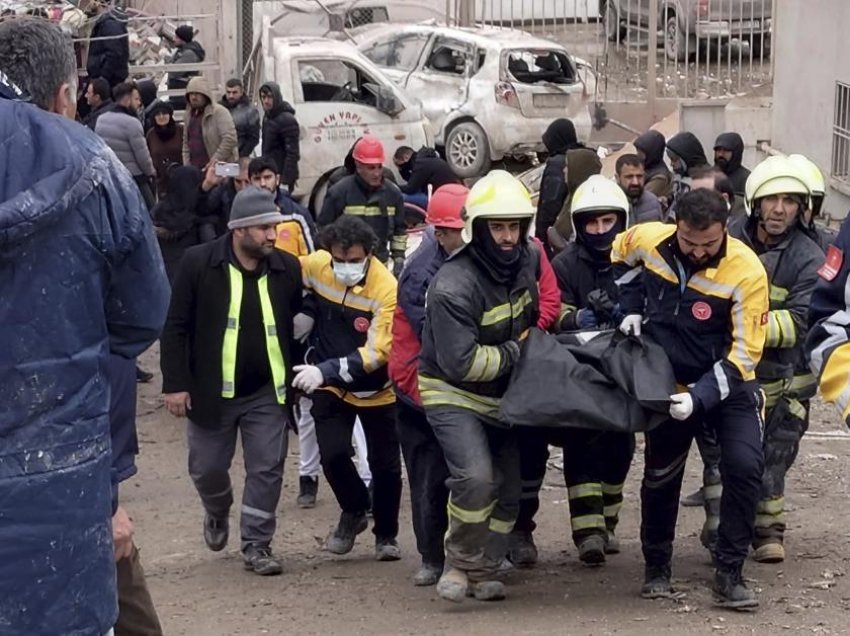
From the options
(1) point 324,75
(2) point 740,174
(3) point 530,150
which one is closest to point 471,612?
(2) point 740,174

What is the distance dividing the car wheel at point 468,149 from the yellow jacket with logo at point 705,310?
14.3 m

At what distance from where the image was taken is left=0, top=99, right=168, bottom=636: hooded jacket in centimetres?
382

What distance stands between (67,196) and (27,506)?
0.69m

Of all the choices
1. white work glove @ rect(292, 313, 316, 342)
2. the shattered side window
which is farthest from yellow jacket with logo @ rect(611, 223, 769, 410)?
the shattered side window

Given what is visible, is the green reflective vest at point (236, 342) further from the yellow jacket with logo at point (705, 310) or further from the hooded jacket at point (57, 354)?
the hooded jacket at point (57, 354)

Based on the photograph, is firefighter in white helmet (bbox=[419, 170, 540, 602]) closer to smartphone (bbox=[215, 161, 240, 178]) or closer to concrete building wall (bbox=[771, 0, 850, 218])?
smartphone (bbox=[215, 161, 240, 178])

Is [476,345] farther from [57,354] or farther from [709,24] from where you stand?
[709,24]

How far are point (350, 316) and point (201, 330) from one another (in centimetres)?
72

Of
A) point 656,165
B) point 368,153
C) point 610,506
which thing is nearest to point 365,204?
point 368,153

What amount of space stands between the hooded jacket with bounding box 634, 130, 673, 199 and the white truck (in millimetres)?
7846

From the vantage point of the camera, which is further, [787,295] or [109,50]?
[109,50]

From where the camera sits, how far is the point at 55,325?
387 centimetres

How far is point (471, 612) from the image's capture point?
7316 millimetres

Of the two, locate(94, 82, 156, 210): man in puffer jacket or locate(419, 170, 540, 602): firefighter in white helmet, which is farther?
locate(94, 82, 156, 210): man in puffer jacket
